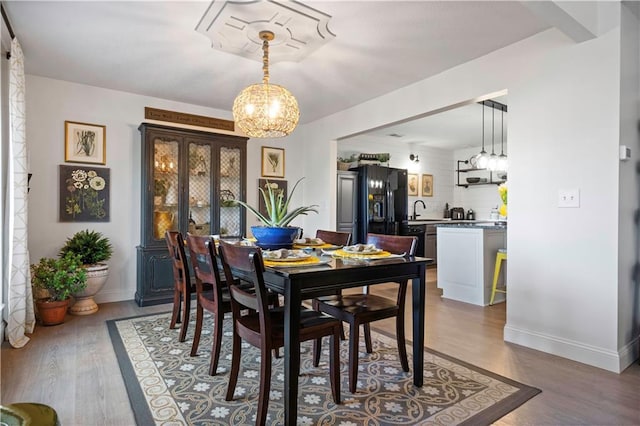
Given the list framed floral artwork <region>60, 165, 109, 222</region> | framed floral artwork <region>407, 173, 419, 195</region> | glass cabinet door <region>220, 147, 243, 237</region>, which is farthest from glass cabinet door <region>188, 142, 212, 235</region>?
framed floral artwork <region>407, 173, 419, 195</region>

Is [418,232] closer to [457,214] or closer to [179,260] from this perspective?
[457,214]

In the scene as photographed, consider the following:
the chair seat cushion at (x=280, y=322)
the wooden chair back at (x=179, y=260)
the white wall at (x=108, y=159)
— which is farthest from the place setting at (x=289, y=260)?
the white wall at (x=108, y=159)

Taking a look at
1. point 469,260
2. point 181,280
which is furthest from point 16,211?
point 469,260

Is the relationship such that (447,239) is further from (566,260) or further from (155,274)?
(155,274)

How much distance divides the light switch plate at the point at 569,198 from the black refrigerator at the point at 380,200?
351cm

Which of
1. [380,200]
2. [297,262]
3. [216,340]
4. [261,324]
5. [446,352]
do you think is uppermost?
[380,200]

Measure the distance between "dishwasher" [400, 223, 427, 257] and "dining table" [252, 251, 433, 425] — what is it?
437 cm

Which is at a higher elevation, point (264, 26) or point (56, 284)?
point (264, 26)

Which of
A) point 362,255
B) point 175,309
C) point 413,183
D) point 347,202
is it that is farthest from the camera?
point 413,183

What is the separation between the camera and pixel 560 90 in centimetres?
260

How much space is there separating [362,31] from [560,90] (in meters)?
1.48

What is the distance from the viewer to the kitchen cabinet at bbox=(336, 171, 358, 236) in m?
5.73

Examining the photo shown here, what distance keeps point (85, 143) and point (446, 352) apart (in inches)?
161

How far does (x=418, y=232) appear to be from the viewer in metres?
6.56
